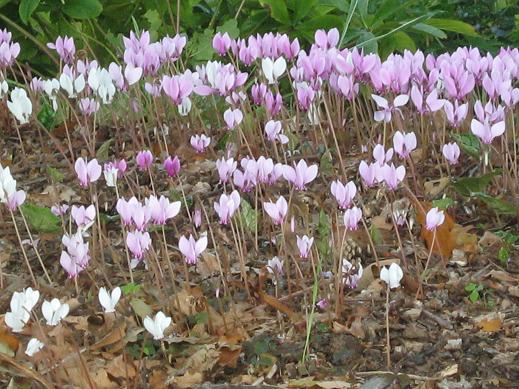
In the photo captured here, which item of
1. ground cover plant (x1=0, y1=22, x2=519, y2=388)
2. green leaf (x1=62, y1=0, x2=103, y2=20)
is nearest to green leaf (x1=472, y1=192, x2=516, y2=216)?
ground cover plant (x1=0, y1=22, x2=519, y2=388)

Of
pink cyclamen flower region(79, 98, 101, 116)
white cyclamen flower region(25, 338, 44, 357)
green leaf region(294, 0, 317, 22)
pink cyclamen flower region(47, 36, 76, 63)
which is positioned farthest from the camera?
green leaf region(294, 0, 317, 22)

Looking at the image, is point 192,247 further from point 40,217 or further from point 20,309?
point 40,217

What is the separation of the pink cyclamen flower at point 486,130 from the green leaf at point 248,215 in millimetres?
712

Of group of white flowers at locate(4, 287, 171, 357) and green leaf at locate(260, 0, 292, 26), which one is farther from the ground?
green leaf at locate(260, 0, 292, 26)

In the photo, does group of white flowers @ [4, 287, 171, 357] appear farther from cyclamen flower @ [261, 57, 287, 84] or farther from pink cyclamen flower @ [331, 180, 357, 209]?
cyclamen flower @ [261, 57, 287, 84]

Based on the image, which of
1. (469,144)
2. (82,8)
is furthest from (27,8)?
(469,144)

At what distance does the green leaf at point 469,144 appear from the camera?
2900 mm

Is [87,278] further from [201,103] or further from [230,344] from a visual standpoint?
[201,103]

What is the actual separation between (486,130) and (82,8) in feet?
7.68

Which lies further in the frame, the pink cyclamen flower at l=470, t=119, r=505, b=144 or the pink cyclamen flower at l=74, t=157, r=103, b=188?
the pink cyclamen flower at l=470, t=119, r=505, b=144

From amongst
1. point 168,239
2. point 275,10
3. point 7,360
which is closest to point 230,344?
point 7,360

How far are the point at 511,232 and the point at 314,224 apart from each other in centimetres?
61

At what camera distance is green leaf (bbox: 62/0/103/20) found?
417cm

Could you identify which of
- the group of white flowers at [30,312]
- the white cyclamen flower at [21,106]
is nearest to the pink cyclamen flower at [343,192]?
the group of white flowers at [30,312]
